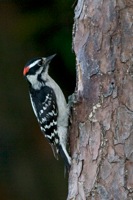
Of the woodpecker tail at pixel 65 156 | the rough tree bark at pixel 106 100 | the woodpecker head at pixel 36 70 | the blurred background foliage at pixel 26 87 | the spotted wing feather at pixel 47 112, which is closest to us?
the rough tree bark at pixel 106 100

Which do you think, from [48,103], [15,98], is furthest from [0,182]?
[48,103]

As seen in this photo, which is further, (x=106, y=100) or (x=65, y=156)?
(x=65, y=156)

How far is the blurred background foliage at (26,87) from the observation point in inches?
320

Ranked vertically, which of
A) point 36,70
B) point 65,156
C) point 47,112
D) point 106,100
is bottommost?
point 65,156

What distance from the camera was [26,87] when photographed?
8320 mm

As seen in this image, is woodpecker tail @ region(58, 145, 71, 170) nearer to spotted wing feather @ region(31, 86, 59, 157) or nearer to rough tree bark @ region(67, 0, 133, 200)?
spotted wing feather @ region(31, 86, 59, 157)

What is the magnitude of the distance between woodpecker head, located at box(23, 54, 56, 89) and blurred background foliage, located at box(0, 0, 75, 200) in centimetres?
125

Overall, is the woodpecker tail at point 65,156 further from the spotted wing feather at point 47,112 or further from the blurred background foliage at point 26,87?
the blurred background foliage at point 26,87

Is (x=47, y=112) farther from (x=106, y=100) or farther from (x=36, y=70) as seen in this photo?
(x=106, y=100)

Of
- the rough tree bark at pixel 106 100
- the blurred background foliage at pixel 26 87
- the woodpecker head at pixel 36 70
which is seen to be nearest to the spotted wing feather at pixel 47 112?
the woodpecker head at pixel 36 70

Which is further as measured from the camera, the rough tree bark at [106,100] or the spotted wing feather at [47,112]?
the spotted wing feather at [47,112]

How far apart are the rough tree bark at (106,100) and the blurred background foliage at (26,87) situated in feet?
7.53

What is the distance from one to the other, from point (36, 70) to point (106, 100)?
4.21 ft

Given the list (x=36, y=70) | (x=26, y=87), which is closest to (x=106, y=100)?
(x=36, y=70)
